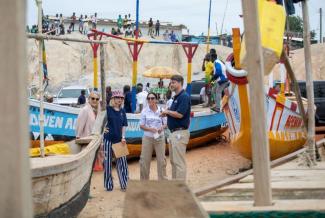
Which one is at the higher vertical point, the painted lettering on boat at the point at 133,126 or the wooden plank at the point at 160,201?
the wooden plank at the point at 160,201

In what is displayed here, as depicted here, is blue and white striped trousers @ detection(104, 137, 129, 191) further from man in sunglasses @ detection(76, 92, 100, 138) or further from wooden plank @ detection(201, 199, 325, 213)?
wooden plank @ detection(201, 199, 325, 213)

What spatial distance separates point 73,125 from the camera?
1288 centimetres

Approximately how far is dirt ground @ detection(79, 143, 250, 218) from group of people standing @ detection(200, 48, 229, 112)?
1382 mm

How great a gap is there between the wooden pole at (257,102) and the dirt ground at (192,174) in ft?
19.1

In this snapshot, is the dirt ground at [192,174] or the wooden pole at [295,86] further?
the dirt ground at [192,174]

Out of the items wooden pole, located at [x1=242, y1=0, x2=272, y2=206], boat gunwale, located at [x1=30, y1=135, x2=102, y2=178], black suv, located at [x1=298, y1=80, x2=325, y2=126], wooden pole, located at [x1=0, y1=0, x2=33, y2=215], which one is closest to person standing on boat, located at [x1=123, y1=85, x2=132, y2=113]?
black suv, located at [x1=298, y1=80, x2=325, y2=126]

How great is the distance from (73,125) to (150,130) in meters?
3.54

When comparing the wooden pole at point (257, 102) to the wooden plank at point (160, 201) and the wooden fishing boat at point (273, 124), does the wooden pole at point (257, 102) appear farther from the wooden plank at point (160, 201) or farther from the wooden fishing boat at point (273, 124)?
the wooden fishing boat at point (273, 124)

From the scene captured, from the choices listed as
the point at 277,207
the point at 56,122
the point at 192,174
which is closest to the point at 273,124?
the point at 192,174

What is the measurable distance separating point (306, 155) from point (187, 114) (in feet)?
10.6

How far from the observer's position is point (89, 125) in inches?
403

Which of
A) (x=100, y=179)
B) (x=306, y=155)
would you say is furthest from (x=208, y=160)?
(x=306, y=155)

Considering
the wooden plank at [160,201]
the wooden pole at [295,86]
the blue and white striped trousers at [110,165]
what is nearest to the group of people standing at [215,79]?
the blue and white striped trousers at [110,165]

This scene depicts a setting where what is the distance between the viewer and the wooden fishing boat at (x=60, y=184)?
6172mm
